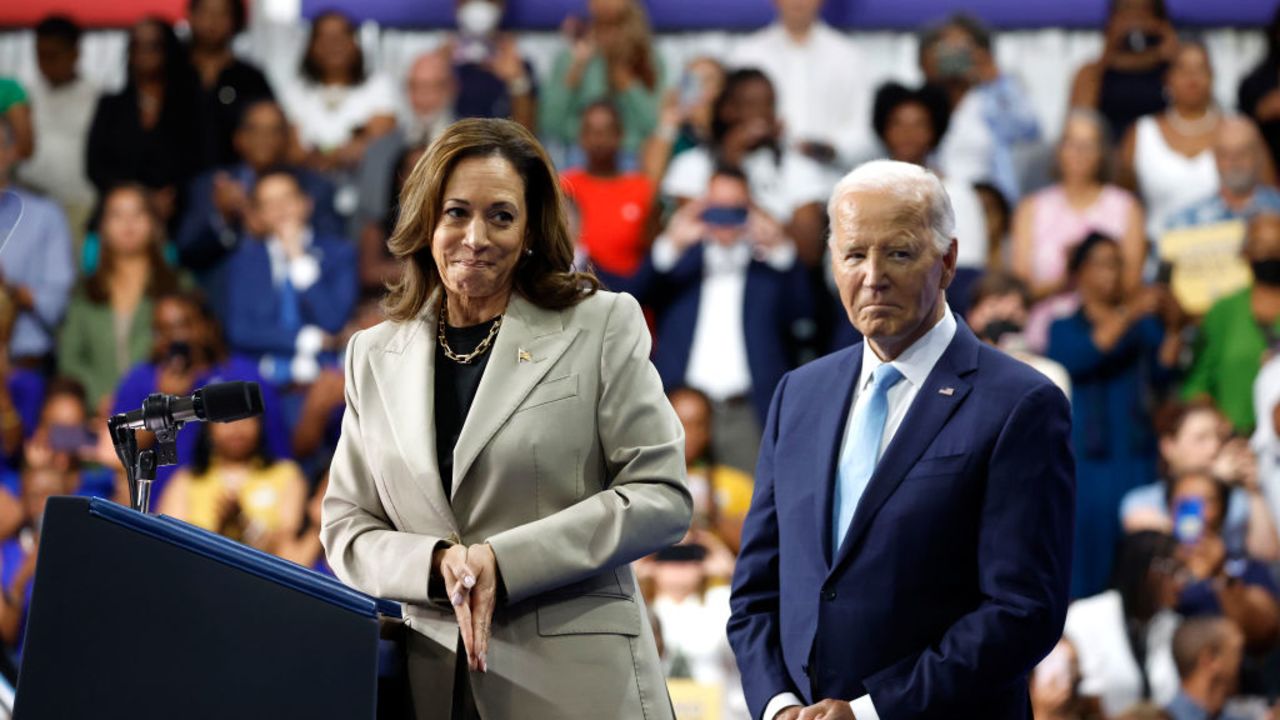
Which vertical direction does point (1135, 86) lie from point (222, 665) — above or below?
above

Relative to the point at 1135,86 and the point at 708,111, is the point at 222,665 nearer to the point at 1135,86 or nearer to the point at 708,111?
the point at 708,111

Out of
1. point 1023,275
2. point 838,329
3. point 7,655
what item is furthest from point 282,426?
point 1023,275

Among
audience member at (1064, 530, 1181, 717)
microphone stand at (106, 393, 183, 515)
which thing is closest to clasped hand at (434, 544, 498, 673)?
microphone stand at (106, 393, 183, 515)

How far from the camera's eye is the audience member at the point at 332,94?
697 centimetres

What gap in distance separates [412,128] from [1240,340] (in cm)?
337

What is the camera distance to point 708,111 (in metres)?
6.70

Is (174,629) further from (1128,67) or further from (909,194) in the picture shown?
(1128,67)

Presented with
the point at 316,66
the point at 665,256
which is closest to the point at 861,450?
the point at 665,256

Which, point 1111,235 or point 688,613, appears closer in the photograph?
point 688,613

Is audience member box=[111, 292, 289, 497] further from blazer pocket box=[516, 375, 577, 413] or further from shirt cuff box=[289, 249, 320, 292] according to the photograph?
blazer pocket box=[516, 375, 577, 413]

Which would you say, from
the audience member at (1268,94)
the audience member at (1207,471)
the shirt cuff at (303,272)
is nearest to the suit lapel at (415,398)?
the audience member at (1207,471)

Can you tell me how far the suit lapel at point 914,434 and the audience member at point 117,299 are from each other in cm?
495

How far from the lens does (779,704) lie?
2305mm

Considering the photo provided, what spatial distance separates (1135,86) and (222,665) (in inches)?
217
